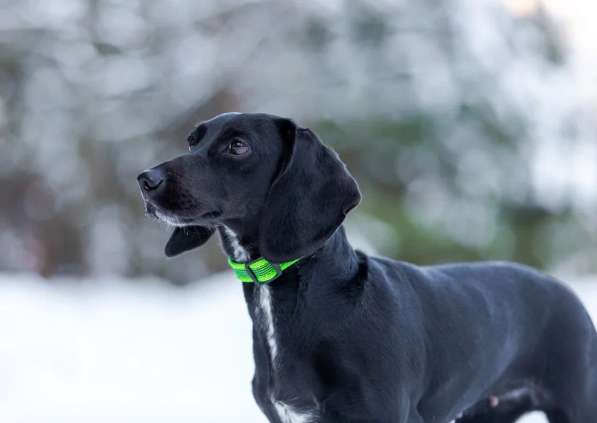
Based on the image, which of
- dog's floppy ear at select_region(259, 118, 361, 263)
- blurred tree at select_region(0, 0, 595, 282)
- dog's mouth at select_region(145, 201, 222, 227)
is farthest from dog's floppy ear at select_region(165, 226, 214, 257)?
blurred tree at select_region(0, 0, 595, 282)

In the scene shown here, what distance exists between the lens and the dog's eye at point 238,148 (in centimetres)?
289

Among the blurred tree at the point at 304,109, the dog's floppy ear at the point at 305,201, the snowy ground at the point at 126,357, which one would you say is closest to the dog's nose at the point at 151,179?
the dog's floppy ear at the point at 305,201

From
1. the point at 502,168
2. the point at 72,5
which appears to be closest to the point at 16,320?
the point at 72,5

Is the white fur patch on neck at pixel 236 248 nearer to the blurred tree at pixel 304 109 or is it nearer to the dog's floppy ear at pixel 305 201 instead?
the dog's floppy ear at pixel 305 201

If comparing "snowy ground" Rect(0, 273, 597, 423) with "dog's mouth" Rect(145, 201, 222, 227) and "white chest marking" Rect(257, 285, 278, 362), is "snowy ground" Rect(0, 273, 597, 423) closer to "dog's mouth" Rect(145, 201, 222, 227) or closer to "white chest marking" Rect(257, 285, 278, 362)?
"white chest marking" Rect(257, 285, 278, 362)

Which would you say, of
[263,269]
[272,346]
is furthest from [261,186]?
[272,346]

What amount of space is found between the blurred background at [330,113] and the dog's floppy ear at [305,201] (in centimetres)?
872

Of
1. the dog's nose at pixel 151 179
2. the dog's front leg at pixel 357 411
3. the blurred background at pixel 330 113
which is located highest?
the dog's nose at pixel 151 179

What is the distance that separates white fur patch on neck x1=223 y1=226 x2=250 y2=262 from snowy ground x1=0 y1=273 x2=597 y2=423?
214cm

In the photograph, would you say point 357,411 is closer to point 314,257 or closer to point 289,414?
point 289,414

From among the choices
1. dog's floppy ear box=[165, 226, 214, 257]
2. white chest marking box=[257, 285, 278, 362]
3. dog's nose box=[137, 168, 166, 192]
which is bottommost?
white chest marking box=[257, 285, 278, 362]

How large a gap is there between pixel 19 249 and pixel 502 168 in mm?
7566

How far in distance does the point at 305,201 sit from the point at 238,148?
0.32 metres

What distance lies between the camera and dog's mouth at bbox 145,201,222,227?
2.80m
